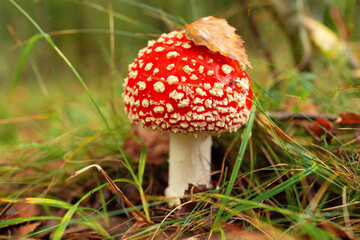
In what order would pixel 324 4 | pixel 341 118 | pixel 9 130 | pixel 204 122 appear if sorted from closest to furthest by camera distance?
pixel 204 122
pixel 341 118
pixel 324 4
pixel 9 130

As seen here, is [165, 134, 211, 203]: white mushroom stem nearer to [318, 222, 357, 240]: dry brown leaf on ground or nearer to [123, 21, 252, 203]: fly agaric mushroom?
[123, 21, 252, 203]: fly agaric mushroom

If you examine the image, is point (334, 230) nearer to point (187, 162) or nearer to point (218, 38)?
point (187, 162)

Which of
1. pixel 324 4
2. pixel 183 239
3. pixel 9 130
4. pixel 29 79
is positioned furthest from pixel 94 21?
pixel 183 239

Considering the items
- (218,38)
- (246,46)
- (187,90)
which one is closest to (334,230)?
(187,90)

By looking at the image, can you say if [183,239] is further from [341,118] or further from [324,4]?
[324,4]

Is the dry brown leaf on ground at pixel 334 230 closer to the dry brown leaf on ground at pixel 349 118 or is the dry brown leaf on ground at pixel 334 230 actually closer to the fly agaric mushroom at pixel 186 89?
the fly agaric mushroom at pixel 186 89

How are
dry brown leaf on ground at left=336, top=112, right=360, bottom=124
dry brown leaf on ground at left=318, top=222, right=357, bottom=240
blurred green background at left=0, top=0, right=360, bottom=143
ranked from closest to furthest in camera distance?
dry brown leaf on ground at left=318, top=222, right=357, bottom=240, dry brown leaf on ground at left=336, top=112, right=360, bottom=124, blurred green background at left=0, top=0, right=360, bottom=143

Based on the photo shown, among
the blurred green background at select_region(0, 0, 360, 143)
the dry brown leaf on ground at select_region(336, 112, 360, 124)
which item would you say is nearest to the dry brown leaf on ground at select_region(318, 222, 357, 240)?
the blurred green background at select_region(0, 0, 360, 143)
